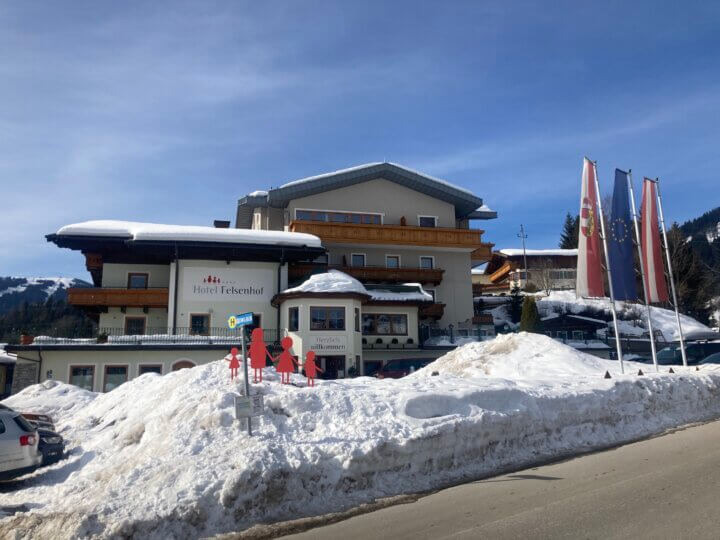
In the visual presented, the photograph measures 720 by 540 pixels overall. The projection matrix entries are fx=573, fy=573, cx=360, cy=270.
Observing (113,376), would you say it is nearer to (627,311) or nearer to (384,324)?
(384,324)

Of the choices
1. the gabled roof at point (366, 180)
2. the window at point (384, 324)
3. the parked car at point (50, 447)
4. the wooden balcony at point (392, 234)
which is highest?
the gabled roof at point (366, 180)

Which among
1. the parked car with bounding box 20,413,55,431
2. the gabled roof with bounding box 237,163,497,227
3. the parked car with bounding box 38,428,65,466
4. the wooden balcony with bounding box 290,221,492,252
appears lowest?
the parked car with bounding box 38,428,65,466

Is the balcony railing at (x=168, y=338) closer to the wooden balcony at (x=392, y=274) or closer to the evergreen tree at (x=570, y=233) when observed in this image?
the wooden balcony at (x=392, y=274)

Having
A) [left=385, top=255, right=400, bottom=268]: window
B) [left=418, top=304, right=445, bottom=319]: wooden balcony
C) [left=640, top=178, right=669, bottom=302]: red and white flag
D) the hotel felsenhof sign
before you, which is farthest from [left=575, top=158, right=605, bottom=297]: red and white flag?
[left=385, top=255, right=400, bottom=268]: window

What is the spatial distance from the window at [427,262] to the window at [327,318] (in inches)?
510

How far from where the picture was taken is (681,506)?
24.6ft

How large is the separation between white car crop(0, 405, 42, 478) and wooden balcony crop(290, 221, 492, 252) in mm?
29234

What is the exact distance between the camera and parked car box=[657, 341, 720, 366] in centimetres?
3028

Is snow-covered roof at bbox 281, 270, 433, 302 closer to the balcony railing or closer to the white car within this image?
the balcony railing

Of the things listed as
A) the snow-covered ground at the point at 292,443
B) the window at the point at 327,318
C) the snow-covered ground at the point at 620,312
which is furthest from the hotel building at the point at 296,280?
the snow-covered ground at the point at 292,443

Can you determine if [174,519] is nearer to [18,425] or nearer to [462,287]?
[18,425]

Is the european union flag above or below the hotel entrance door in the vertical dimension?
above

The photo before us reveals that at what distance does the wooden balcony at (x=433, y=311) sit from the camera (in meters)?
38.9

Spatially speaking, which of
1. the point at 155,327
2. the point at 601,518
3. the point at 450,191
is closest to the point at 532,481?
the point at 601,518
